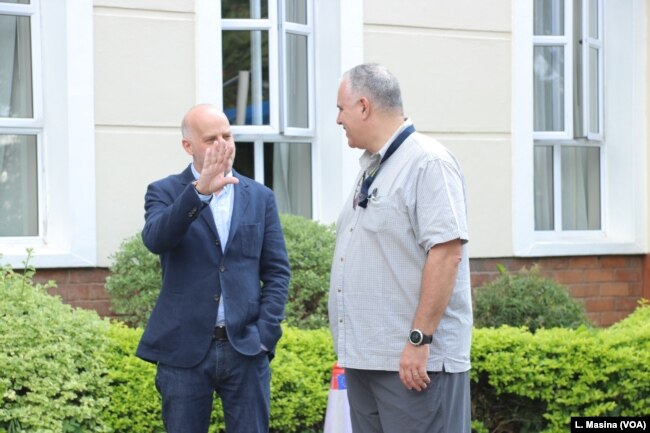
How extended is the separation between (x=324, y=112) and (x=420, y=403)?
4.59 meters

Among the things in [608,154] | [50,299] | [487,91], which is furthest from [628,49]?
[50,299]

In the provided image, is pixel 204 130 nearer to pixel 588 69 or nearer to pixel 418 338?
pixel 418 338

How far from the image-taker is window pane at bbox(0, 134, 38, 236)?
7.76 meters

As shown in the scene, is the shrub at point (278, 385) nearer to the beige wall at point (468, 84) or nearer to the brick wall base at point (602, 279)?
the beige wall at point (468, 84)

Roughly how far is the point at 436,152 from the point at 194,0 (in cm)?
415

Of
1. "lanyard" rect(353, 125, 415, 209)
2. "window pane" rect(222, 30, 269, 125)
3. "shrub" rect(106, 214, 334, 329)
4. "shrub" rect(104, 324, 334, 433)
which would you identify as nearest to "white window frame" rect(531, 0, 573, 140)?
"window pane" rect(222, 30, 269, 125)

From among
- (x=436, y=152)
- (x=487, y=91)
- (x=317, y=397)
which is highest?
(x=487, y=91)

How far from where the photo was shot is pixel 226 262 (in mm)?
4840

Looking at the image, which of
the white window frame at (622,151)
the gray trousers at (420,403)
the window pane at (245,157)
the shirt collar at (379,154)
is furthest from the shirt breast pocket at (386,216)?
the white window frame at (622,151)

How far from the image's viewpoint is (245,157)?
27.9 feet

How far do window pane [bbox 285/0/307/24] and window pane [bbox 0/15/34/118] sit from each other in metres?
2.00

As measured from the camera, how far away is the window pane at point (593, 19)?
9.61 metres

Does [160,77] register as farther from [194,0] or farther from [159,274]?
[159,274]

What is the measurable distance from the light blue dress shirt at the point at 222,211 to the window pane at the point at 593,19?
559 centimetres
